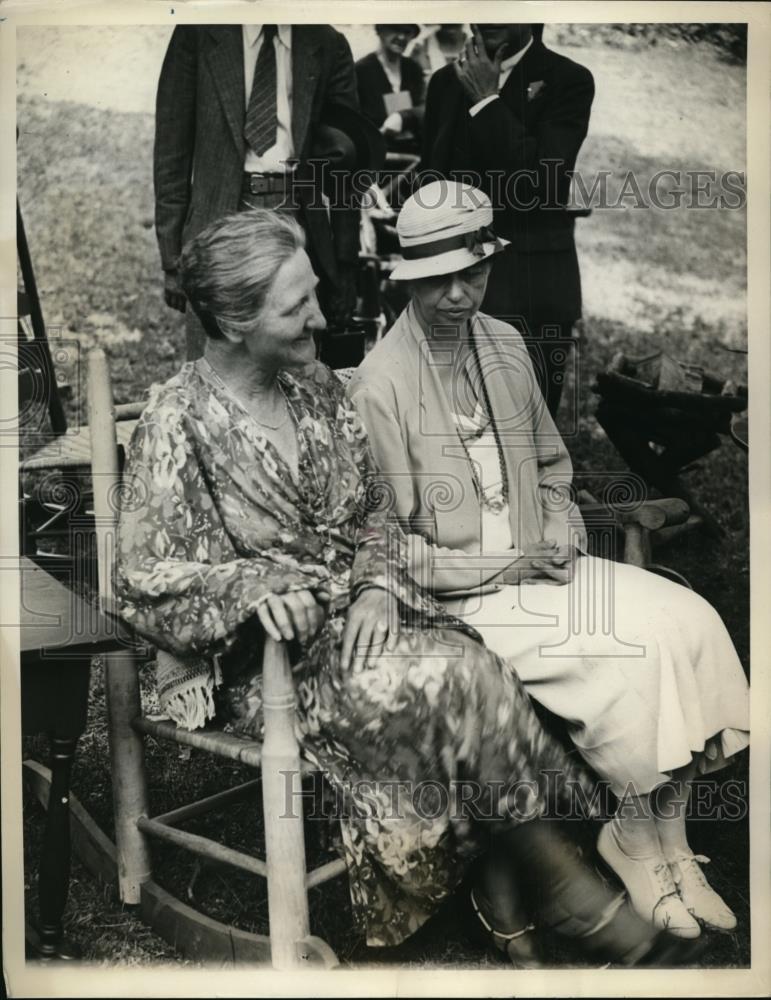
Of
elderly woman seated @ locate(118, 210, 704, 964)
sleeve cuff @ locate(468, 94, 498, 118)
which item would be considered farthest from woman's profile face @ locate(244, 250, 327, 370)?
sleeve cuff @ locate(468, 94, 498, 118)

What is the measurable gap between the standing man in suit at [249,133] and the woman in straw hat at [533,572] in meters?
0.22

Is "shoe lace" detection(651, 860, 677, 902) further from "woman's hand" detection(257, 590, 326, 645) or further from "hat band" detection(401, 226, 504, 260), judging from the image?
"hat band" detection(401, 226, 504, 260)

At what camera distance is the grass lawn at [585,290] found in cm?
268

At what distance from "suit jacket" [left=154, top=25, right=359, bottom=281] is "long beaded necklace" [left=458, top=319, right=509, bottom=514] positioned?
15.7 inches

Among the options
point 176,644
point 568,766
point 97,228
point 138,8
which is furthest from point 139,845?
point 138,8

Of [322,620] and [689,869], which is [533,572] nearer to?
[322,620]

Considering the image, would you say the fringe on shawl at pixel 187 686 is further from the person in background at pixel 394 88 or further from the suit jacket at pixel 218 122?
the person in background at pixel 394 88

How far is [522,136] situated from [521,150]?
36 millimetres

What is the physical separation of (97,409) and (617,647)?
4.64 ft

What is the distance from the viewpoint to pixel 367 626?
2.48m

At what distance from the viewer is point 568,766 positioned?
261cm

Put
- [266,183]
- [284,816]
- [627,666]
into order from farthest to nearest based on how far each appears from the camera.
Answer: [266,183], [627,666], [284,816]

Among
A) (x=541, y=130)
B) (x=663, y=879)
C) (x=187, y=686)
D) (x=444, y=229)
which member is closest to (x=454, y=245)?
(x=444, y=229)

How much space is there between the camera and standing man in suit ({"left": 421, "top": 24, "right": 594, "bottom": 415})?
8.85ft
